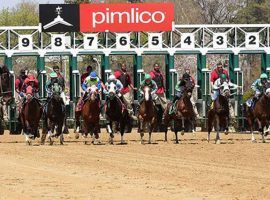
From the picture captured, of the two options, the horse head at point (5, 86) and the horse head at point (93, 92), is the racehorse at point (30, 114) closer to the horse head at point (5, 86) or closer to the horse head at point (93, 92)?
the horse head at point (5, 86)

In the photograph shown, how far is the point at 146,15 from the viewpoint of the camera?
43812 millimetres

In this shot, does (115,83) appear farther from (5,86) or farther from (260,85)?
(260,85)

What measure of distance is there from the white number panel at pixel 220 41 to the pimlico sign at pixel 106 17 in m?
2.02

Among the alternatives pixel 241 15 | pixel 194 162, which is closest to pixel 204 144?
pixel 194 162

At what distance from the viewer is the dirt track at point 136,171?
16516 mm

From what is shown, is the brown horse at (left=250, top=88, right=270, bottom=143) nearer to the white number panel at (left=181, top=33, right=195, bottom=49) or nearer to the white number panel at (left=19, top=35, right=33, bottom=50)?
the white number panel at (left=181, top=33, right=195, bottom=49)

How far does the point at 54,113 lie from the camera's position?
103 feet

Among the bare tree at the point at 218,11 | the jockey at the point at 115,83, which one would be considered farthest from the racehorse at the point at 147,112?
the bare tree at the point at 218,11

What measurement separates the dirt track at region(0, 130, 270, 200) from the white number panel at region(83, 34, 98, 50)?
13415mm

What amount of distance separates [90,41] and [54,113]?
1303 centimetres

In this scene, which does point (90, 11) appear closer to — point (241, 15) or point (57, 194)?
point (57, 194)

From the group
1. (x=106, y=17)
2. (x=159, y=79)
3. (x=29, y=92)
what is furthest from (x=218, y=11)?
(x=29, y=92)

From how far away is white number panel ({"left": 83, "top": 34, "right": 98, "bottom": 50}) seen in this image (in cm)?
4394

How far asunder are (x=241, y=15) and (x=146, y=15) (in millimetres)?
39619
